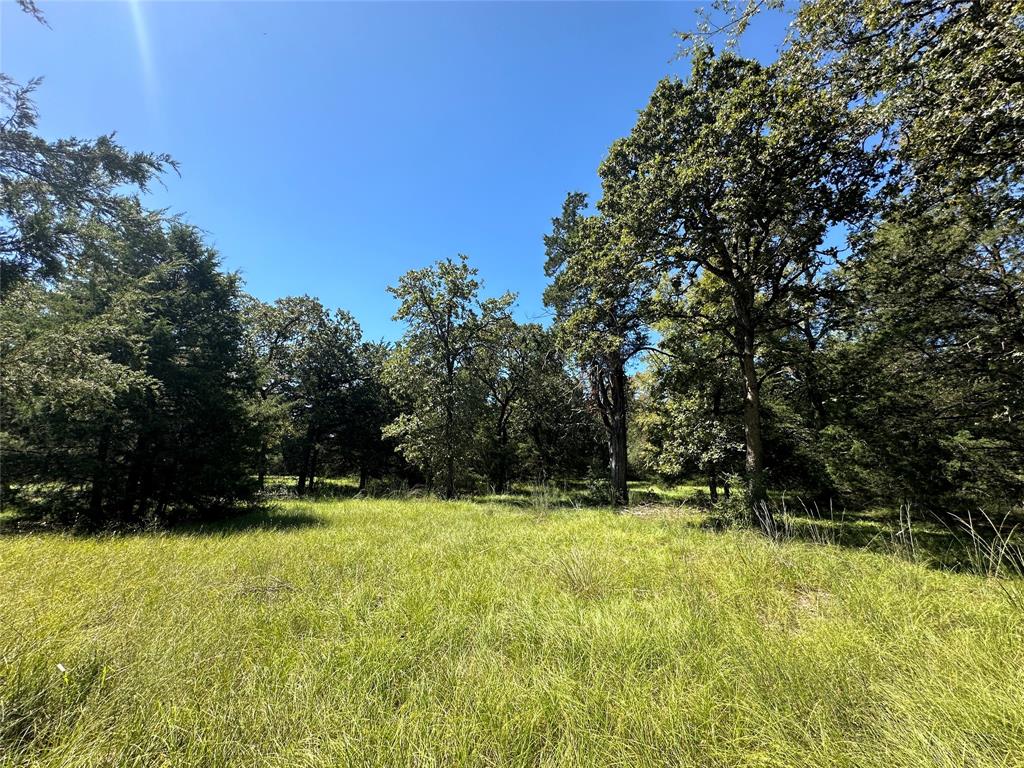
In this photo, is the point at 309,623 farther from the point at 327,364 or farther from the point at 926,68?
the point at 327,364

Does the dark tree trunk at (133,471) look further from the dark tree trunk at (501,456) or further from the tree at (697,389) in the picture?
the tree at (697,389)

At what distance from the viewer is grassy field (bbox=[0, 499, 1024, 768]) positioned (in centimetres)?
197

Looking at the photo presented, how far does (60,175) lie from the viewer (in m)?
6.97

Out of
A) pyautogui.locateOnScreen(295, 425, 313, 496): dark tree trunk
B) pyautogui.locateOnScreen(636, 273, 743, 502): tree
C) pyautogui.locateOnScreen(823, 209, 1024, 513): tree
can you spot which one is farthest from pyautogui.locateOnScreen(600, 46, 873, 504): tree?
pyautogui.locateOnScreen(295, 425, 313, 496): dark tree trunk

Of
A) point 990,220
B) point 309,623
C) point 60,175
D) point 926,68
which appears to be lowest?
point 309,623

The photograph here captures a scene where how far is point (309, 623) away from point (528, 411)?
19.3 meters

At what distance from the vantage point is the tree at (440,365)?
1678cm

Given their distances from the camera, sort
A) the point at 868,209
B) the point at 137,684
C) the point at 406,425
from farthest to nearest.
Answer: the point at 406,425 < the point at 868,209 < the point at 137,684

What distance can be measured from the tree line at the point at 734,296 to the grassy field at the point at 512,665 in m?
5.51

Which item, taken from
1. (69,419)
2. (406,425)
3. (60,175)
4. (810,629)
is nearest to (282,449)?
(406,425)

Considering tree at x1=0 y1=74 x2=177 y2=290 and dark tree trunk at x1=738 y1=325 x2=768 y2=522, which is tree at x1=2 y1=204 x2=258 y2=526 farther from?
dark tree trunk at x1=738 y1=325 x2=768 y2=522

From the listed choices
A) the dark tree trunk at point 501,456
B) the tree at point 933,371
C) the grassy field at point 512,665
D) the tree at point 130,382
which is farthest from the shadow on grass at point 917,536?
the dark tree trunk at point 501,456

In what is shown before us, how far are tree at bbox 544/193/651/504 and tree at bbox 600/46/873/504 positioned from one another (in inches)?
27.2

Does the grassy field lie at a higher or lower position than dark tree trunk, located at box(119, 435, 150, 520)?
lower
